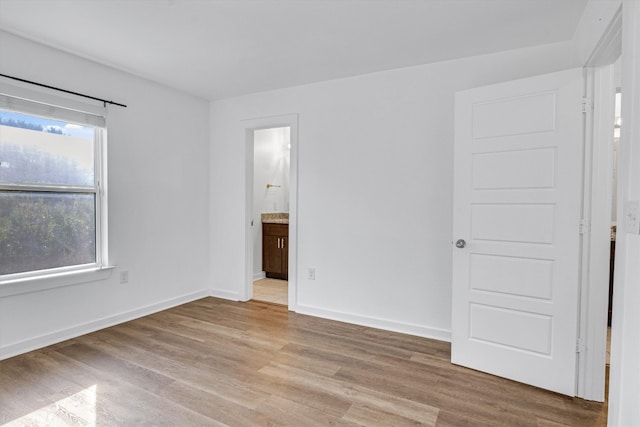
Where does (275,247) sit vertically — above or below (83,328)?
above

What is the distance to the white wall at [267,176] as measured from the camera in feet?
17.1

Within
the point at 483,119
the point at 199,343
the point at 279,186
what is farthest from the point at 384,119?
the point at 279,186

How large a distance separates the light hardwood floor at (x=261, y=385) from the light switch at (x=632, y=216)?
3.86ft

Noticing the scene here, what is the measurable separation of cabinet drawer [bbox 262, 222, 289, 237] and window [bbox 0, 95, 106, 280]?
7.79ft

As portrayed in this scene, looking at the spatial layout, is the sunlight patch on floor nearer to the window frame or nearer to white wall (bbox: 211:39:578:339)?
the window frame

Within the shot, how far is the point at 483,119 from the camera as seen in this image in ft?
7.89

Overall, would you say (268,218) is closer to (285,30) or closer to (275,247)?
(275,247)

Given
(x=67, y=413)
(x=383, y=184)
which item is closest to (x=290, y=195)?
(x=383, y=184)

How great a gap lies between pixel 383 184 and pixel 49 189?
2.82 metres

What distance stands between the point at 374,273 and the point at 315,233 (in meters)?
0.74

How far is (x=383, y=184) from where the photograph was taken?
10.5 feet

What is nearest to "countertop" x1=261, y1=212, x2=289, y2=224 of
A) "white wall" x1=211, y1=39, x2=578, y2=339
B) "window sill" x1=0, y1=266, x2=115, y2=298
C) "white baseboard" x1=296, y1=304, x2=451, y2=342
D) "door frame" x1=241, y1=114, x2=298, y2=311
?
"door frame" x1=241, y1=114, x2=298, y2=311

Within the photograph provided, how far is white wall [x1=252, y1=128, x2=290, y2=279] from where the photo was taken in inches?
205

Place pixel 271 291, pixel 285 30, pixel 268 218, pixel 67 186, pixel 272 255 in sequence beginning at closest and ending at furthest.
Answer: pixel 285 30 → pixel 67 186 → pixel 271 291 → pixel 272 255 → pixel 268 218
